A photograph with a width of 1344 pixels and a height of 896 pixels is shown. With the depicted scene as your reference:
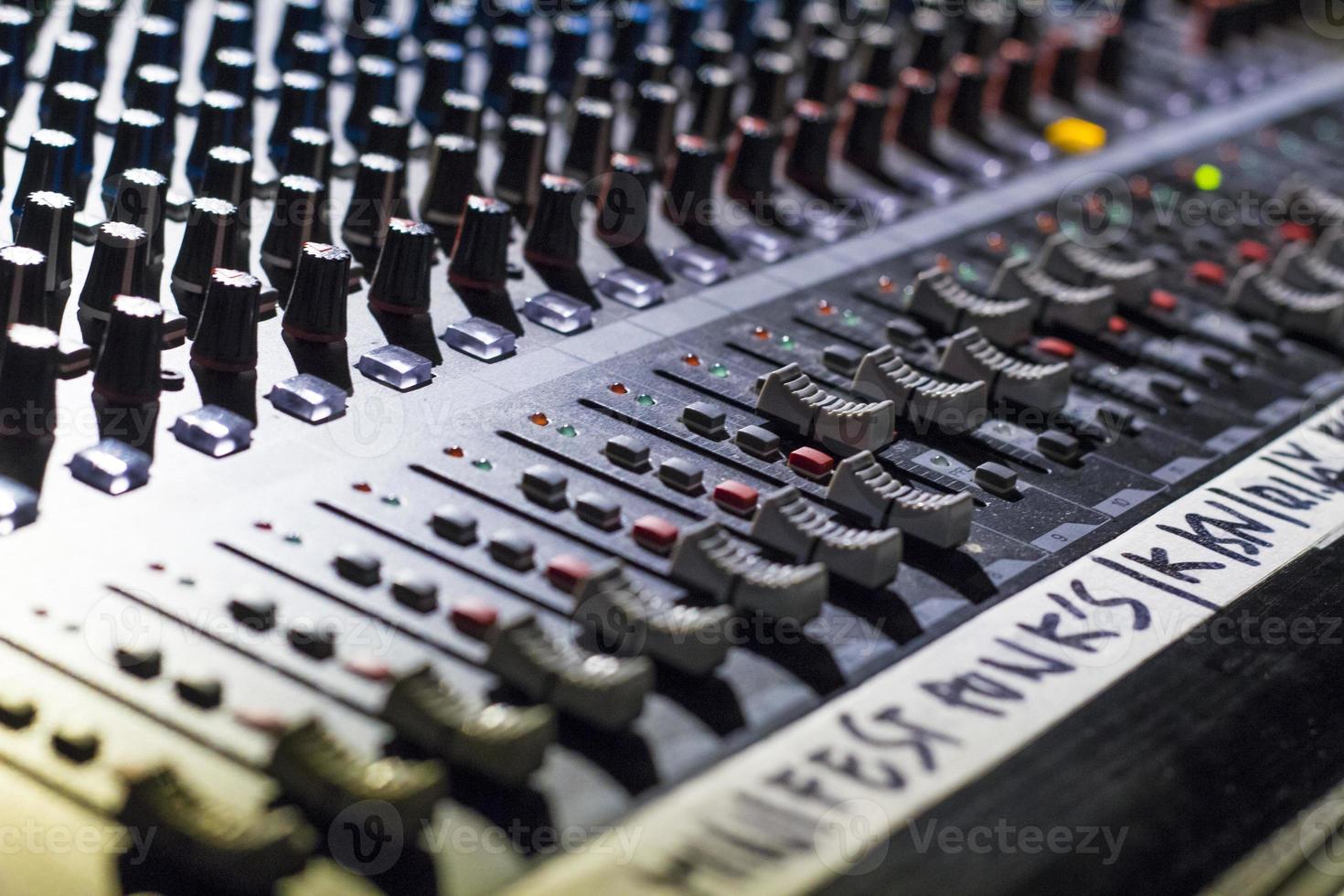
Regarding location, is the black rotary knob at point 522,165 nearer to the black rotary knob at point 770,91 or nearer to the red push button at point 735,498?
the black rotary knob at point 770,91

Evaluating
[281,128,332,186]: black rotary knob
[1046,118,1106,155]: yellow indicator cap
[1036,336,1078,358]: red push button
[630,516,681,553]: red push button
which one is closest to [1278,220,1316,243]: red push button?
[1046,118,1106,155]: yellow indicator cap

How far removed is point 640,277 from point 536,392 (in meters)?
0.65

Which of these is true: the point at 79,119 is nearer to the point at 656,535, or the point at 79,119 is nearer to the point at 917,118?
the point at 656,535

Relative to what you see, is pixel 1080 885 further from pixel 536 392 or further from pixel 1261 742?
pixel 536 392

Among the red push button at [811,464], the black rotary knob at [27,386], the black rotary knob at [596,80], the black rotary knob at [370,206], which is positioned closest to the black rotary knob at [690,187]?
the black rotary knob at [596,80]

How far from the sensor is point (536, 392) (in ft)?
11.7

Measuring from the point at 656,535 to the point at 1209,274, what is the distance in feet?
8.00

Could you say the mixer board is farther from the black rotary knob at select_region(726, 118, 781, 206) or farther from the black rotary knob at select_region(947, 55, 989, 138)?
the black rotary knob at select_region(947, 55, 989, 138)

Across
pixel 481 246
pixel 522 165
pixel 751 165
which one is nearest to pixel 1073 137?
pixel 751 165

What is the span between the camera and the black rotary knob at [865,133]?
5156mm

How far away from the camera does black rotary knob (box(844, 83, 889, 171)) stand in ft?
16.9

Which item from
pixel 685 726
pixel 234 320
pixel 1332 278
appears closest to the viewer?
pixel 685 726

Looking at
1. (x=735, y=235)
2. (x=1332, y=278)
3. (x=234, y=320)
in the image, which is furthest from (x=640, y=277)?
(x=1332, y=278)

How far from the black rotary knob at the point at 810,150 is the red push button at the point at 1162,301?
36.0 inches
